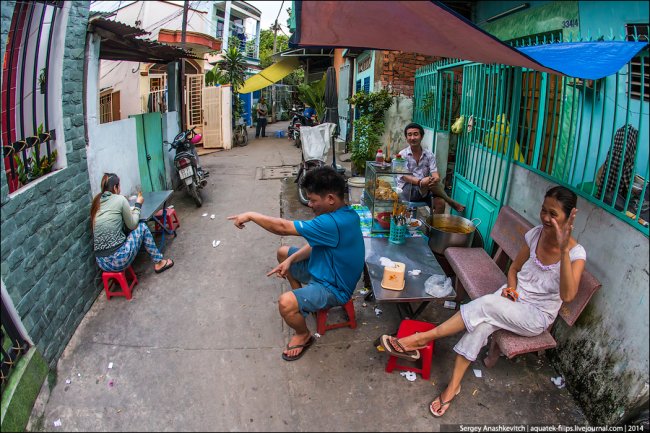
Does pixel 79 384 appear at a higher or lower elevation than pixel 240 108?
lower

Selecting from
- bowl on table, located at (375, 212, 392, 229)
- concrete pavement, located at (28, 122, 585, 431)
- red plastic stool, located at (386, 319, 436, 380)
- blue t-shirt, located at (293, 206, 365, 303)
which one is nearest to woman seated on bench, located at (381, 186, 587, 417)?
red plastic stool, located at (386, 319, 436, 380)

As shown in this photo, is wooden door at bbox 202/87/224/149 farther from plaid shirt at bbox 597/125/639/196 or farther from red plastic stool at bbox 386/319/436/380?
plaid shirt at bbox 597/125/639/196

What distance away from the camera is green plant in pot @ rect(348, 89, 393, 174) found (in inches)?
315

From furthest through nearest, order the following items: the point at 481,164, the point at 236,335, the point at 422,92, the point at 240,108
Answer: the point at 240,108, the point at 422,92, the point at 481,164, the point at 236,335

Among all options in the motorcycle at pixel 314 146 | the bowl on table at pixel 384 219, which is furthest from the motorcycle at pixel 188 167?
the bowl on table at pixel 384 219

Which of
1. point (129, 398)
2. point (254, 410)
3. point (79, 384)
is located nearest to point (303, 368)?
point (254, 410)

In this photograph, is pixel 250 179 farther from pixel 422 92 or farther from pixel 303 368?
pixel 303 368

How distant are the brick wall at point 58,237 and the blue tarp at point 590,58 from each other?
12.1ft

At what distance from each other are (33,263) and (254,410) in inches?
79.0

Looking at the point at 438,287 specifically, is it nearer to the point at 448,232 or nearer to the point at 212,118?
the point at 448,232

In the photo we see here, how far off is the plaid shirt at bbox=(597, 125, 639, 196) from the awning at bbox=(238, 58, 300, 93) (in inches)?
554

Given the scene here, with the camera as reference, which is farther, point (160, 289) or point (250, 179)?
point (250, 179)

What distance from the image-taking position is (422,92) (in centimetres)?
736

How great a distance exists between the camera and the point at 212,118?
1299cm
